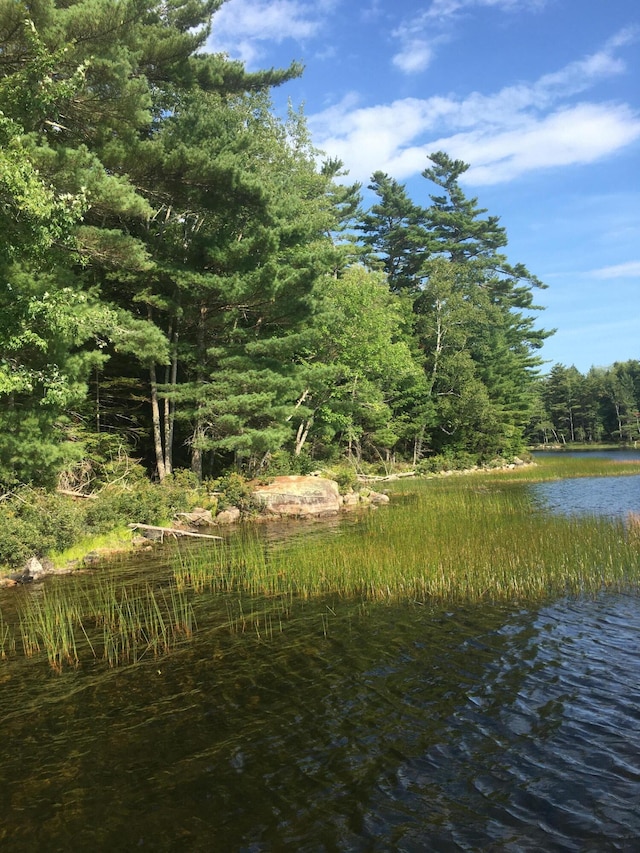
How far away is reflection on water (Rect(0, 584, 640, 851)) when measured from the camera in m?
3.54

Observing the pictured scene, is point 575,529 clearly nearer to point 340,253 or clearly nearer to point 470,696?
point 470,696

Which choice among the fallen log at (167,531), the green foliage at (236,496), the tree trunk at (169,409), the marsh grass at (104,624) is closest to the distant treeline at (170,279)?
the tree trunk at (169,409)

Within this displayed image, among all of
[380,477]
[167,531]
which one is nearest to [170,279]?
[167,531]

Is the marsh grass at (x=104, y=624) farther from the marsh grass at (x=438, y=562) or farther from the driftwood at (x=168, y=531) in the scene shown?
the driftwood at (x=168, y=531)

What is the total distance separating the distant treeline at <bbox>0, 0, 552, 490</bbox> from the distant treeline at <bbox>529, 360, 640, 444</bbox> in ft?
147

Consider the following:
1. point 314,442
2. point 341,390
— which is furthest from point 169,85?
point 314,442

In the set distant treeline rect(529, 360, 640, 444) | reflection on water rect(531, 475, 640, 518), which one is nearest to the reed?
reflection on water rect(531, 475, 640, 518)

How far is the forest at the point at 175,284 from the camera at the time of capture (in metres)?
12.3

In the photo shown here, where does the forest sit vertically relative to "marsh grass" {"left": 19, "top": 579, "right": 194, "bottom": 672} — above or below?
above

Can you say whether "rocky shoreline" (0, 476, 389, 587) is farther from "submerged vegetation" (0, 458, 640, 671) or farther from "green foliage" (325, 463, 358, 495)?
"submerged vegetation" (0, 458, 640, 671)

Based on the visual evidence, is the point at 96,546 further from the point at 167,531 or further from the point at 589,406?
the point at 589,406

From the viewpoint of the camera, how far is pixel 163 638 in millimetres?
7203

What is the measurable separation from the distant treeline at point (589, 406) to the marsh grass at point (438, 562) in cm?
6536

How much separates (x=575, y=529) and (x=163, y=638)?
29.0ft
